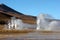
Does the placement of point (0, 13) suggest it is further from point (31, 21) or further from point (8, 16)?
point (31, 21)

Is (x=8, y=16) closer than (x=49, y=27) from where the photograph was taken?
No

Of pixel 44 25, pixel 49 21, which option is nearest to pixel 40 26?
pixel 44 25

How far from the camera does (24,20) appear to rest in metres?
46.6

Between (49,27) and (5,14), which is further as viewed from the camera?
(5,14)

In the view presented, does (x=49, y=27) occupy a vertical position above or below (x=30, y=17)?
below

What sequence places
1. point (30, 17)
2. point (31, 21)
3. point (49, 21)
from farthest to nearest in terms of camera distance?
point (30, 17), point (31, 21), point (49, 21)

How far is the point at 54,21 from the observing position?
138ft

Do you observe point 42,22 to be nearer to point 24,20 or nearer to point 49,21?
point 49,21

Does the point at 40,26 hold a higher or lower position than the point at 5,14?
lower

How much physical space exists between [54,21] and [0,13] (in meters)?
10.6

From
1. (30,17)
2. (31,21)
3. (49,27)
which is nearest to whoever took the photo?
(49,27)

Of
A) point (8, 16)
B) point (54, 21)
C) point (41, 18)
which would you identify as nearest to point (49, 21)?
point (54, 21)

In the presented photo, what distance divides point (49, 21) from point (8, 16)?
917cm

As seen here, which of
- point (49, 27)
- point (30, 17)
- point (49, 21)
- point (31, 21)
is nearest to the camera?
point (49, 27)
